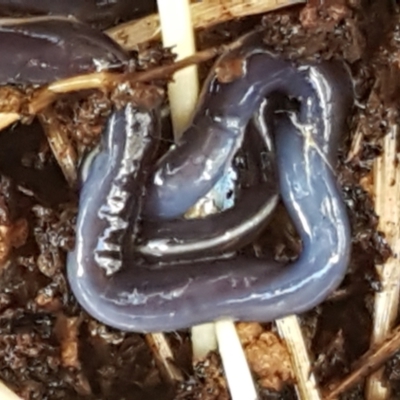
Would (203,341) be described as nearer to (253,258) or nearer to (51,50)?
(253,258)

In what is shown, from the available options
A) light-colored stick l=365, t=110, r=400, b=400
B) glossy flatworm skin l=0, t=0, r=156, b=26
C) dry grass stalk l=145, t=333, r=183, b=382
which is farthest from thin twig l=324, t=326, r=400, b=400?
glossy flatworm skin l=0, t=0, r=156, b=26

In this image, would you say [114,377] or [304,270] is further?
[114,377]

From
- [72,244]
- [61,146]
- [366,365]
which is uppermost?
[61,146]

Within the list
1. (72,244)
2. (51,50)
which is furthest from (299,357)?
(51,50)

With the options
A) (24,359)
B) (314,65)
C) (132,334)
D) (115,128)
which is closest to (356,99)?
(314,65)

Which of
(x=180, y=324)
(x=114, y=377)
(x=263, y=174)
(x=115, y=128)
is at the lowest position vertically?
(x=114, y=377)

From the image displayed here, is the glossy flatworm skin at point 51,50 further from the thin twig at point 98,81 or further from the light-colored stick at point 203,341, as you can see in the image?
the light-colored stick at point 203,341

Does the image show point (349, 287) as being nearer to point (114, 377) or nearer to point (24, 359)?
point (114, 377)
